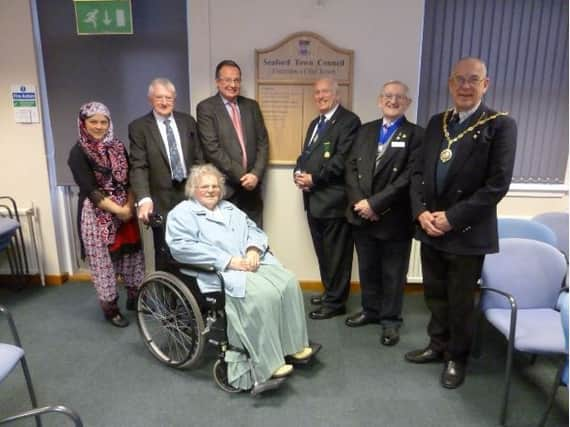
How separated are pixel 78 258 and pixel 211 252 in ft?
6.25

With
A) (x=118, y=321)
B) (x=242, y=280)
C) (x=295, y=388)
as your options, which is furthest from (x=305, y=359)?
(x=118, y=321)

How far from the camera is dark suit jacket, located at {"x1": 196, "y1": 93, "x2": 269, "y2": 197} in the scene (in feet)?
8.77

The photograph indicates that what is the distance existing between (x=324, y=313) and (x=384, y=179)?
1.00 m

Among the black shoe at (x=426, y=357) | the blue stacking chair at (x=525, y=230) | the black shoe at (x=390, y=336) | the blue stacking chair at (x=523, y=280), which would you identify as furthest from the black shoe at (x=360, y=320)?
the blue stacking chair at (x=525, y=230)

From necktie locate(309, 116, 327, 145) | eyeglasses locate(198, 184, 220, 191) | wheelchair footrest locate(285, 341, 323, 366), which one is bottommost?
wheelchair footrest locate(285, 341, 323, 366)

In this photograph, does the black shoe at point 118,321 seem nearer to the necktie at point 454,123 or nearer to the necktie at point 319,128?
the necktie at point 319,128

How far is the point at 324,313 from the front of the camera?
283 centimetres

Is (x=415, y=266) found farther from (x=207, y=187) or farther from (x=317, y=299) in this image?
(x=207, y=187)

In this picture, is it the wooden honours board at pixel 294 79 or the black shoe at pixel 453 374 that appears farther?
the wooden honours board at pixel 294 79

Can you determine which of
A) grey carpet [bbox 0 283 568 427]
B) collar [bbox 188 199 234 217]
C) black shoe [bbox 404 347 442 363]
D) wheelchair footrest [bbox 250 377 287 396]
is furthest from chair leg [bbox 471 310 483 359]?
collar [bbox 188 199 234 217]

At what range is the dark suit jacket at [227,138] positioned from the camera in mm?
2674

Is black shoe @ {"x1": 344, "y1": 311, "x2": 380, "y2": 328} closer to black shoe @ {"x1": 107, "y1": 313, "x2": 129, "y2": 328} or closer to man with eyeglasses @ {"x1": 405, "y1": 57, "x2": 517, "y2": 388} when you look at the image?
man with eyeglasses @ {"x1": 405, "y1": 57, "x2": 517, "y2": 388}

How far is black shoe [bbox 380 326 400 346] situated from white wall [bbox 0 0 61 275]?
8.16 feet

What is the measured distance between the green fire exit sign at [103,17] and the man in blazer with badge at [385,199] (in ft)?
5.75
